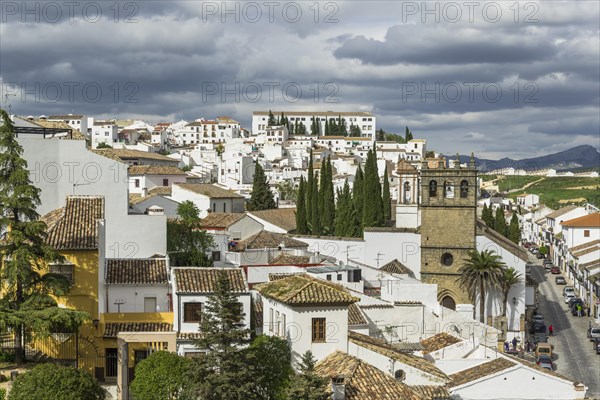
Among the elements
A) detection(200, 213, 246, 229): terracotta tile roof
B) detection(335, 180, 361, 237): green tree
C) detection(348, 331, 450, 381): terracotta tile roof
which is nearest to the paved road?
detection(348, 331, 450, 381): terracotta tile roof

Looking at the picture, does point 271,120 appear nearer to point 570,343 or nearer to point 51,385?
point 570,343

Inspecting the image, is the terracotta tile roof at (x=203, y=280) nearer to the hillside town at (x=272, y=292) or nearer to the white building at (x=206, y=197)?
the hillside town at (x=272, y=292)

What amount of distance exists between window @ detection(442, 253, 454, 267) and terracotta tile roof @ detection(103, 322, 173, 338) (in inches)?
1075

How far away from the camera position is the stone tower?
50188 millimetres

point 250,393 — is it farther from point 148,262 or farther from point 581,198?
point 581,198

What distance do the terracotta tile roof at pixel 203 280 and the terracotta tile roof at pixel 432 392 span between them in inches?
243

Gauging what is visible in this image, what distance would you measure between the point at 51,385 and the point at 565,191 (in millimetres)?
146993

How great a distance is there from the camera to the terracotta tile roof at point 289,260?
1587 inches

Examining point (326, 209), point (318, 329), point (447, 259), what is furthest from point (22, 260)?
point (326, 209)

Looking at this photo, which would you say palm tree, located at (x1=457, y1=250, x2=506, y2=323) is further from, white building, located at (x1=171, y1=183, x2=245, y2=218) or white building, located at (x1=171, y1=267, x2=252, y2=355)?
white building, located at (x1=171, y1=267, x2=252, y2=355)

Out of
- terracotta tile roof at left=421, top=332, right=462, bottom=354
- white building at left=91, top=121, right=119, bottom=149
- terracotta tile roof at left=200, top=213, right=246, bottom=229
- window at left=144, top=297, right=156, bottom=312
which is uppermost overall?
white building at left=91, top=121, right=119, bottom=149

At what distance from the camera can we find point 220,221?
54.1 metres

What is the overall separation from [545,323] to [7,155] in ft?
132

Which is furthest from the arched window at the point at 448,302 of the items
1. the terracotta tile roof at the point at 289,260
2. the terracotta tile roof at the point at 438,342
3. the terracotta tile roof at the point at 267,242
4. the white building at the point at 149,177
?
the white building at the point at 149,177
